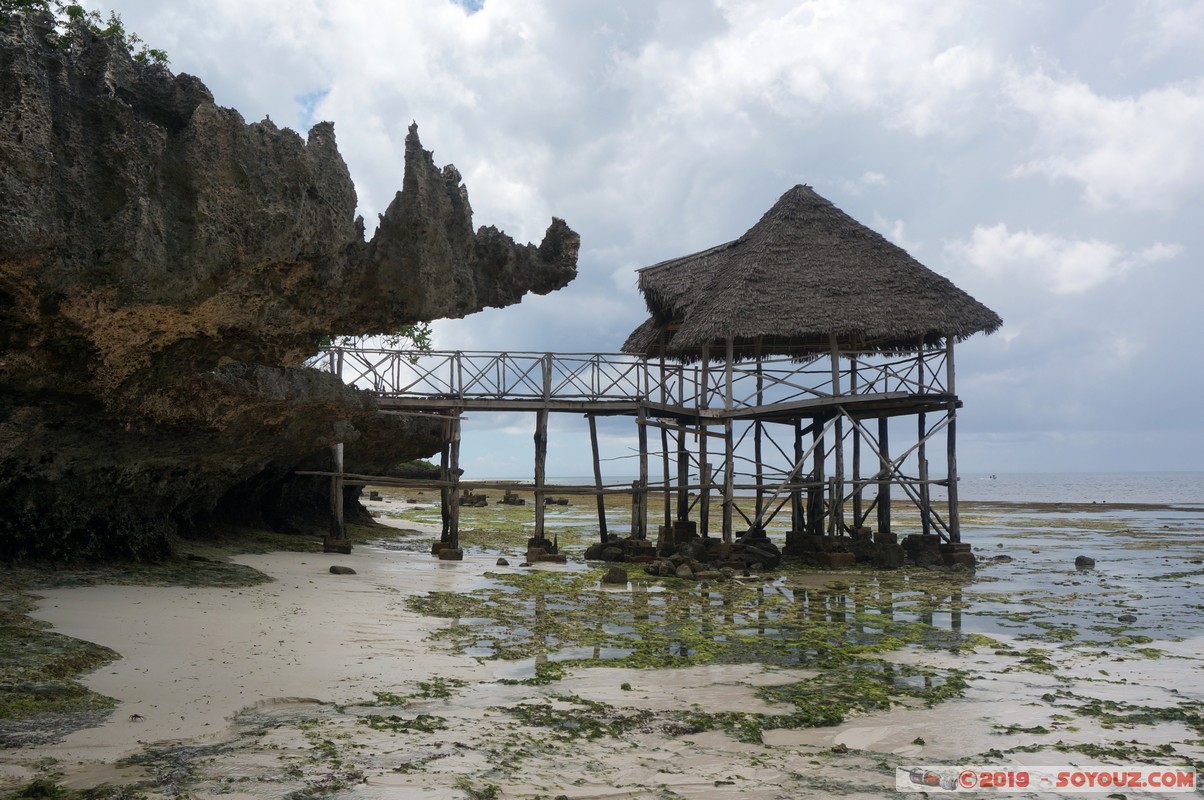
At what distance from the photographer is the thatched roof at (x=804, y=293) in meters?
19.0

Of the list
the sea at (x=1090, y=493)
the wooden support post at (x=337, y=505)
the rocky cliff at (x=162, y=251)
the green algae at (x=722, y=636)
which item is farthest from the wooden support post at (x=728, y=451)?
the sea at (x=1090, y=493)

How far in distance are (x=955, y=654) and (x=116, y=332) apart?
8.28 metres

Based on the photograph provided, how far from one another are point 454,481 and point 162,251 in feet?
49.0

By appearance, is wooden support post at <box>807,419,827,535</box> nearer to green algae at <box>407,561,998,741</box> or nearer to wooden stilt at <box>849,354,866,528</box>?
wooden stilt at <box>849,354,866,528</box>

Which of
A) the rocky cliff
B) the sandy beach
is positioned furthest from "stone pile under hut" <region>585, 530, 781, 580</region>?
the rocky cliff

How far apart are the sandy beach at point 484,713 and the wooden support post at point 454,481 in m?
8.25

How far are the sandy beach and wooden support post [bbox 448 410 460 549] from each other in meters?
8.25

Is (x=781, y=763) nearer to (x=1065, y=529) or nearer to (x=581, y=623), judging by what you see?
(x=581, y=623)

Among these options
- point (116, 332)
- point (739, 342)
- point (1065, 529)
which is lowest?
point (1065, 529)

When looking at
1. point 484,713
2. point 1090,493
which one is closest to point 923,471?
point 484,713

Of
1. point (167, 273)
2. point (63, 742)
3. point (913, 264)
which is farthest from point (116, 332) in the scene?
point (913, 264)

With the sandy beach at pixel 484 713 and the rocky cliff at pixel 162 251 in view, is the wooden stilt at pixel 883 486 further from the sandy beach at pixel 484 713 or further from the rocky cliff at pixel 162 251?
the rocky cliff at pixel 162 251

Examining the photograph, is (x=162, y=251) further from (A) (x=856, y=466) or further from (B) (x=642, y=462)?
(A) (x=856, y=466)

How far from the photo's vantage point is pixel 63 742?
15.3 feet
